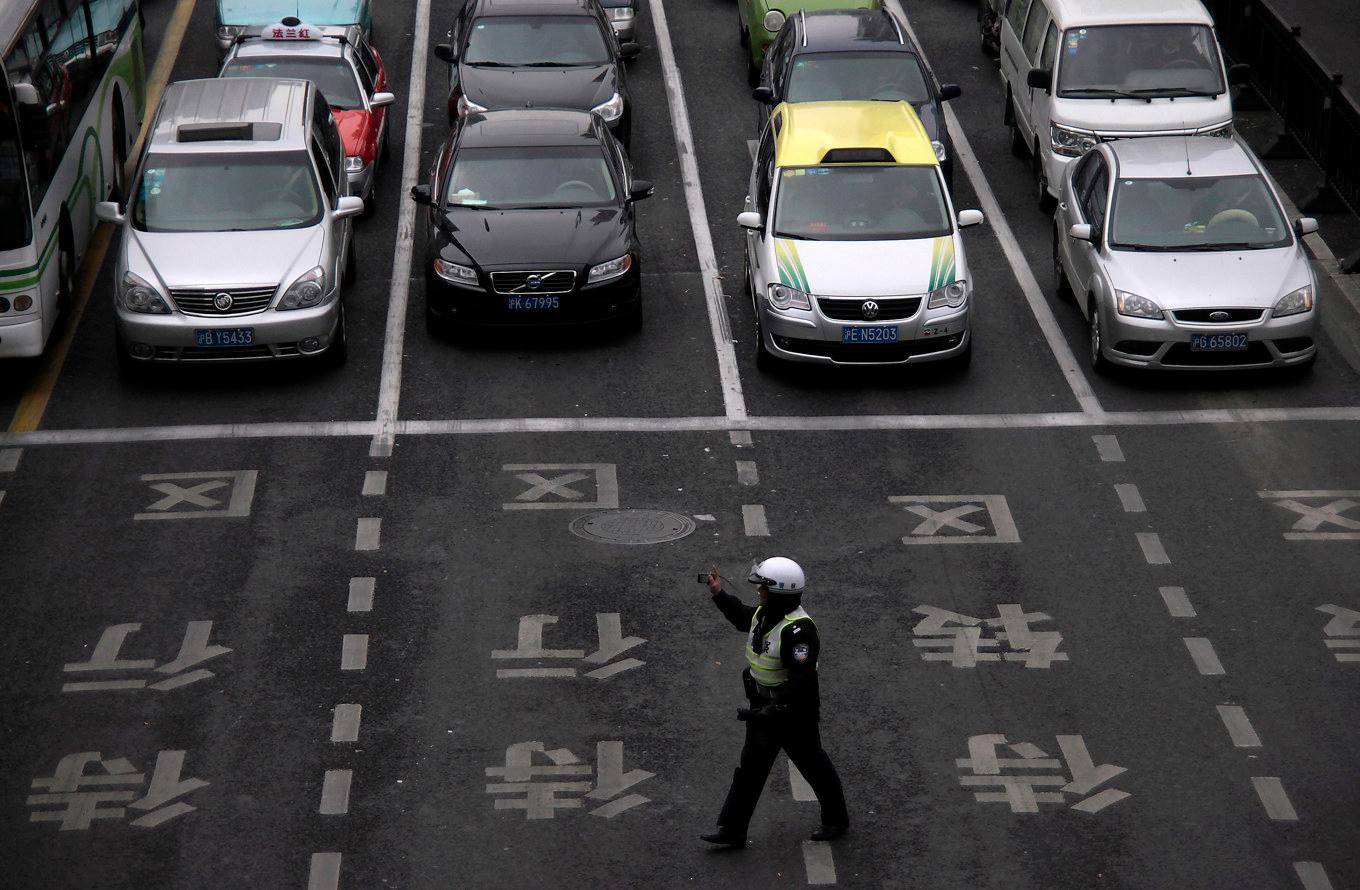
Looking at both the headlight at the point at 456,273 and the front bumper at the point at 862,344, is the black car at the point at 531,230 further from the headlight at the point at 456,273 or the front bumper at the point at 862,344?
the front bumper at the point at 862,344

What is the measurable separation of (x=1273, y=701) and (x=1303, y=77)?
42.6 feet

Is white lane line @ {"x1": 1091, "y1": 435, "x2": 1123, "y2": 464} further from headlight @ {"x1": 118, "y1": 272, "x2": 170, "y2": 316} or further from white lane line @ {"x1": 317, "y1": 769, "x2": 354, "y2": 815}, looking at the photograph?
headlight @ {"x1": 118, "y1": 272, "x2": 170, "y2": 316}

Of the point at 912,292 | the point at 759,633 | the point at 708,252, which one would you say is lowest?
the point at 708,252

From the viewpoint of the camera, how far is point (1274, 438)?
52.1 ft

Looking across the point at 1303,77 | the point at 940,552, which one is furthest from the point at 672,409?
the point at 1303,77

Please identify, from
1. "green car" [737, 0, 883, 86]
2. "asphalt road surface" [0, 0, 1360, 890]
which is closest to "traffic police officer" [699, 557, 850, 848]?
"asphalt road surface" [0, 0, 1360, 890]

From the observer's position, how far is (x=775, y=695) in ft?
32.5

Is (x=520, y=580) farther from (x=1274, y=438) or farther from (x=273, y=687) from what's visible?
(x=1274, y=438)

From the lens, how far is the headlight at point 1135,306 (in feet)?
54.8

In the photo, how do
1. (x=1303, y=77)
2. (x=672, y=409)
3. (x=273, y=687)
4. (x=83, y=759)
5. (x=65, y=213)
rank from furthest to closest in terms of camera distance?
1. (x=1303, y=77)
2. (x=65, y=213)
3. (x=672, y=409)
4. (x=273, y=687)
5. (x=83, y=759)

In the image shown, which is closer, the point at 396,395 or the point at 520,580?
the point at 520,580

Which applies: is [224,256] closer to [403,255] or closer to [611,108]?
[403,255]

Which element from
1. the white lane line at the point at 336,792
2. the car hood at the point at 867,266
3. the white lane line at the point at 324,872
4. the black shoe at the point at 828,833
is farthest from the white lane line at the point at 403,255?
the black shoe at the point at 828,833

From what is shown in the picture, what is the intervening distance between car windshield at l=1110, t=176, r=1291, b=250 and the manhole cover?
5.50 m
